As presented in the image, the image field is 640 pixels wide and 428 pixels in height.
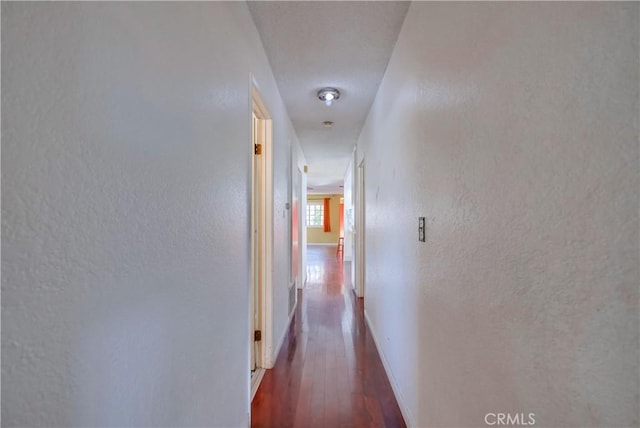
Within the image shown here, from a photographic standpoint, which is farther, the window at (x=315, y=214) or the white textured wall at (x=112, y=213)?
the window at (x=315, y=214)

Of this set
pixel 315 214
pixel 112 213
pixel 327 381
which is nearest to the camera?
pixel 112 213

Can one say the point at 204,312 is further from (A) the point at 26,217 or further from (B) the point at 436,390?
(B) the point at 436,390

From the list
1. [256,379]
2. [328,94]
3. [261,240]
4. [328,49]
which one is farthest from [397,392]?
[328,94]

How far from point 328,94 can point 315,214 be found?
9815 mm

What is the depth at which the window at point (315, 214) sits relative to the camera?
1235 cm

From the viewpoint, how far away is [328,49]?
199cm

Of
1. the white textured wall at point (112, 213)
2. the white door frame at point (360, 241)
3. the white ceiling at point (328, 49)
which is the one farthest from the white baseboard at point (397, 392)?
the white ceiling at point (328, 49)

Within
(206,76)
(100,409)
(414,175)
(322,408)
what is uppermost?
(206,76)

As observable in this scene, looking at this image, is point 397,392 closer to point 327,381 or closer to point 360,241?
point 327,381

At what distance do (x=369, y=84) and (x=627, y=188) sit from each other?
233 cm

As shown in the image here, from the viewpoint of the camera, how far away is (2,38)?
0.41m

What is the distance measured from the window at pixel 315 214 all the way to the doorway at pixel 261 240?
395 inches

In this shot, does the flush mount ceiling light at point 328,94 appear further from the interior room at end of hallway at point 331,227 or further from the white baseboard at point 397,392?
the interior room at end of hallway at point 331,227

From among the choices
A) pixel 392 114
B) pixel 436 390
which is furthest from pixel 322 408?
pixel 392 114
